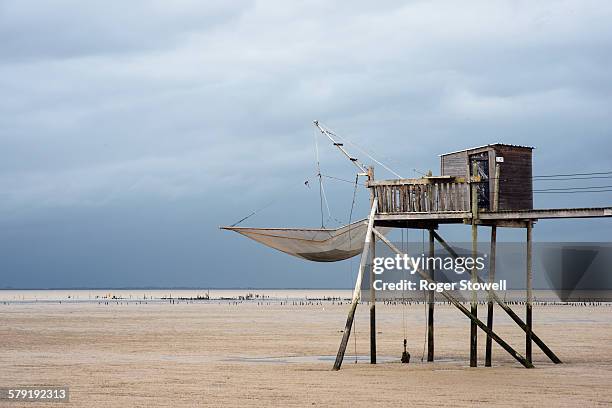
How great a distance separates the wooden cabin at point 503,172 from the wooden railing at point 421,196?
1.50ft

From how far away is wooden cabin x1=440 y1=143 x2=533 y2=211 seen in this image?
24203 mm

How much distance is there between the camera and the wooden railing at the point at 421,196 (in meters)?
24.2

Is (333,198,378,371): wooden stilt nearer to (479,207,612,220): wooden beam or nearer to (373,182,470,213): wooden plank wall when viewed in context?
(373,182,470,213): wooden plank wall

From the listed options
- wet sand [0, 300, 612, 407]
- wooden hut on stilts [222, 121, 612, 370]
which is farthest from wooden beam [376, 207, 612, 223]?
wet sand [0, 300, 612, 407]

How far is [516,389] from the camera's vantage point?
19953 mm

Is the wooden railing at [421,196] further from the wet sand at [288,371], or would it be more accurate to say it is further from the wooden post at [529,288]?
the wet sand at [288,371]

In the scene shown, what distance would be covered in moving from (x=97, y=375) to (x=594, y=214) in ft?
43.2

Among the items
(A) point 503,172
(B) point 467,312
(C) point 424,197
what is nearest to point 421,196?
(C) point 424,197

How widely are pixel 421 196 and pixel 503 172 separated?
2.31 m

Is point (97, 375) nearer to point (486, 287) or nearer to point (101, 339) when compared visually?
point (486, 287)

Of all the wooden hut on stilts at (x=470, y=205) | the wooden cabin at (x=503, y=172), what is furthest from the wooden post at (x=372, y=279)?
the wooden cabin at (x=503, y=172)

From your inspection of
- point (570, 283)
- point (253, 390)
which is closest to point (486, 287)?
point (253, 390)

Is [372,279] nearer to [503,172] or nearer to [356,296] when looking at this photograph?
[356,296]

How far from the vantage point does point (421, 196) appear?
24.7 meters
